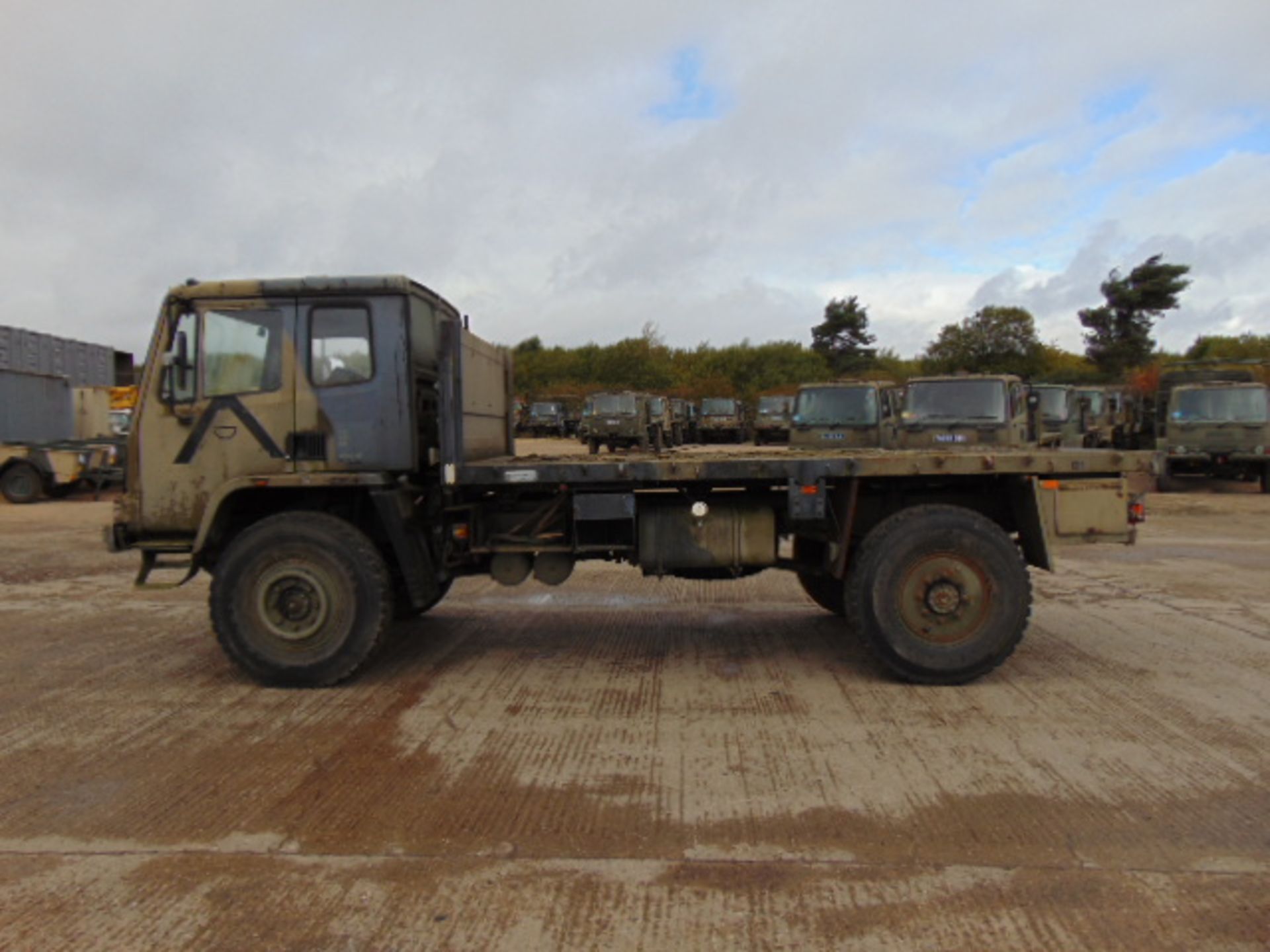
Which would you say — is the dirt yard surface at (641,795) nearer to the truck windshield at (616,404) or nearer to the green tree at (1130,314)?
the truck windshield at (616,404)

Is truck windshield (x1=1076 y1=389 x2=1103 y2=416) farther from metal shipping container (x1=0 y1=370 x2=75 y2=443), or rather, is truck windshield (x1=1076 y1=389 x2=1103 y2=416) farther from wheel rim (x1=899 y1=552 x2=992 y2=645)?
metal shipping container (x1=0 y1=370 x2=75 y2=443)

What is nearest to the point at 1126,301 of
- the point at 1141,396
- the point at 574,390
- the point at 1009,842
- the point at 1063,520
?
the point at 1141,396

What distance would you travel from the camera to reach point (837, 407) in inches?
567

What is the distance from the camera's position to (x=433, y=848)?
356 cm

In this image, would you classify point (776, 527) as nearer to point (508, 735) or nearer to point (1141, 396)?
point (508, 735)

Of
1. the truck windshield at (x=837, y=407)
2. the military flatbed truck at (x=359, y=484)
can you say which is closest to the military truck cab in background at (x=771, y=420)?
the truck windshield at (x=837, y=407)

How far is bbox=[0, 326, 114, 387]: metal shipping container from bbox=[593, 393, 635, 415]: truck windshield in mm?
15135

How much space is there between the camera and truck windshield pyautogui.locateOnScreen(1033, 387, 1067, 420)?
19.2 m

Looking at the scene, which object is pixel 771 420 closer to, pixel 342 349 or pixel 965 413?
pixel 965 413

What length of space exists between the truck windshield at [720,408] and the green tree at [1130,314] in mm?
18541

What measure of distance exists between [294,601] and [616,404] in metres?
24.2

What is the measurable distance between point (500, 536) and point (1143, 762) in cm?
389

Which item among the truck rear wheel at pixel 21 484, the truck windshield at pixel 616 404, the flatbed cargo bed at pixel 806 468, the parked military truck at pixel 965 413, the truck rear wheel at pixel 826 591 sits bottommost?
the truck rear wheel at pixel 826 591

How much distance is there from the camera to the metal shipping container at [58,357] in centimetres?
2689
